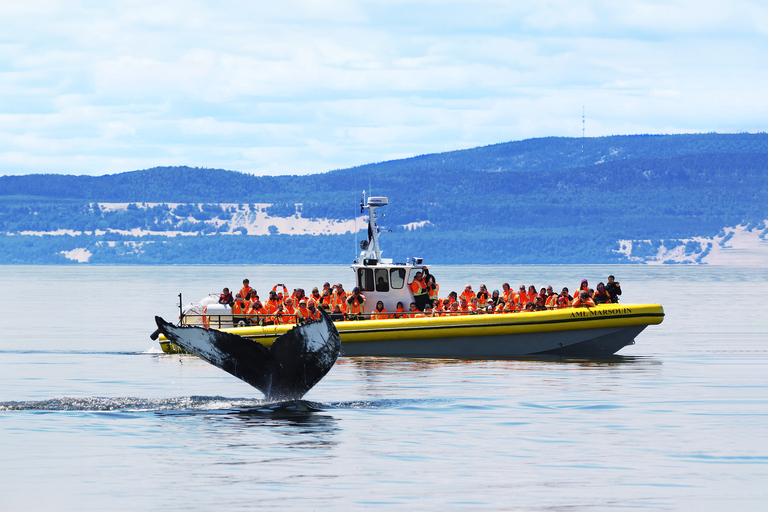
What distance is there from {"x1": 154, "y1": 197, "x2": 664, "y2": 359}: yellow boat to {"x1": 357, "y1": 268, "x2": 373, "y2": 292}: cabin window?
940 mm

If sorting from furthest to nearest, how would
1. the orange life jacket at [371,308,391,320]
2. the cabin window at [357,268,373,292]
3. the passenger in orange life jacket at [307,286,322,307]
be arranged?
the cabin window at [357,268,373,292]
the orange life jacket at [371,308,391,320]
the passenger in orange life jacket at [307,286,322,307]

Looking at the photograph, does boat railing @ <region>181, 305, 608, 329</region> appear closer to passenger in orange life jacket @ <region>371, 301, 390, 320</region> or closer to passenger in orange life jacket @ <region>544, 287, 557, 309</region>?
passenger in orange life jacket @ <region>371, 301, 390, 320</region>

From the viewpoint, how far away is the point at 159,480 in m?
15.1

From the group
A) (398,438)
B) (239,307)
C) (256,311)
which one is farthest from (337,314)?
(398,438)

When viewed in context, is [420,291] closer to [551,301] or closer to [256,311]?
[551,301]

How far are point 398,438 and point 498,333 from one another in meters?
11.7

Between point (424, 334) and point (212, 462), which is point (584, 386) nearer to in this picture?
point (424, 334)

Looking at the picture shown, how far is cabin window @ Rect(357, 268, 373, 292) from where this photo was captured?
3133cm

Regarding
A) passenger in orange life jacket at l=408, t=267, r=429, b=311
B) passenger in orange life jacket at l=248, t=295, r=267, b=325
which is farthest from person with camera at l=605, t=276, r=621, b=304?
passenger in orange life jacket at l=248, t=295, r=267, b=325

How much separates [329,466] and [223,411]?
4.95 meters

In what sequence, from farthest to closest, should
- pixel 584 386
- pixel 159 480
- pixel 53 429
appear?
1. pixel 584 386
2. pixel 53 429
3. pixel 159 480

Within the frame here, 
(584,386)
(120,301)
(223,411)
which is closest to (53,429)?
(223,411)

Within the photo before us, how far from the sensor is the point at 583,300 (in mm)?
29078

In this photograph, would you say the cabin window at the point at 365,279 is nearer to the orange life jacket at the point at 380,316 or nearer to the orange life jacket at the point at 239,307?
the orange life jacket at the point at 380,316
